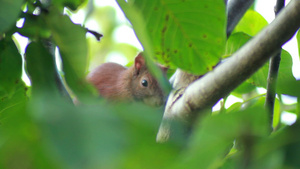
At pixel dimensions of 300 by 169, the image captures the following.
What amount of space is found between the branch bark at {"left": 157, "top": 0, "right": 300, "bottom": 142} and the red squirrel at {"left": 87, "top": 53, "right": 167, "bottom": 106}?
2.96m

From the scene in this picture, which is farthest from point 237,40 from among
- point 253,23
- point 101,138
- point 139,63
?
point 139,63

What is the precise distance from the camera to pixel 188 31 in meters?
0.72

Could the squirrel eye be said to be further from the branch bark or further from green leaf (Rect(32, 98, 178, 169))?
green leaf (Rect(32, 98, 178, 169))

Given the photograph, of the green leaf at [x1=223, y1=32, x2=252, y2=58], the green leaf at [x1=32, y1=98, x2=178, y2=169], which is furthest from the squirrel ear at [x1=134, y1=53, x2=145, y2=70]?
the green leaf at [x1=32, y1=98, x2=178, y2=169]

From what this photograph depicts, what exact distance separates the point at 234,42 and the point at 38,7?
2.35 ft

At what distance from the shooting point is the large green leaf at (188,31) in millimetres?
681

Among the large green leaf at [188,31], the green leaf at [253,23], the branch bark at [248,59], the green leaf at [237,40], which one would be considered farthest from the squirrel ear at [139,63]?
the branch bark at [248,59]

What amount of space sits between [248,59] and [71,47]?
26 cm

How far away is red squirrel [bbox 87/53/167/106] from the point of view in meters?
3.67

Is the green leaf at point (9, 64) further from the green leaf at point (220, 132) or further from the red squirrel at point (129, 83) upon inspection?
the red squirrel at point (129, 83)

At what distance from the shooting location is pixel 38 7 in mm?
641

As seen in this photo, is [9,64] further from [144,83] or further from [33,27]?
[144,83]

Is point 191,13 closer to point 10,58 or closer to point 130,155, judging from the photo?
point 10,58

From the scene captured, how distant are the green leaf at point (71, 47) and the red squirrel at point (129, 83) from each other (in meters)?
3.01
